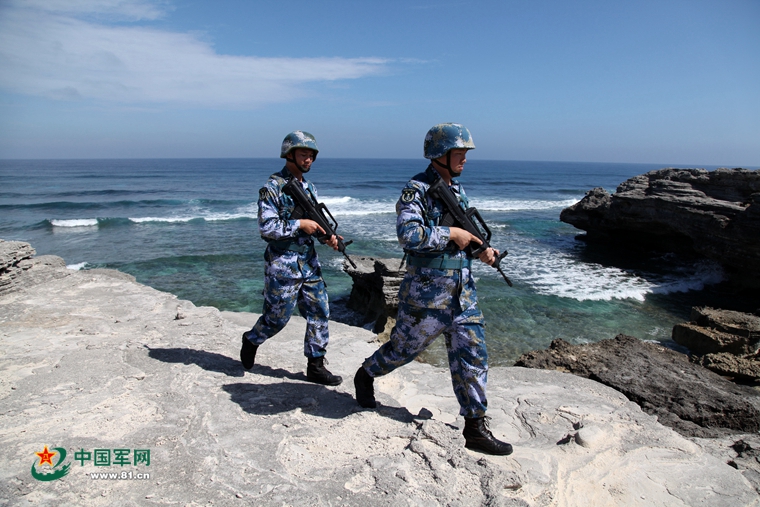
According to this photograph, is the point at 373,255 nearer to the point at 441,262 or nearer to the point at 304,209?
the point at 304,209

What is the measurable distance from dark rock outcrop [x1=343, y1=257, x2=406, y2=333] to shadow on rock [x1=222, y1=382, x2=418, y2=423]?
15.8 ft

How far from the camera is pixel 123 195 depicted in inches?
1326

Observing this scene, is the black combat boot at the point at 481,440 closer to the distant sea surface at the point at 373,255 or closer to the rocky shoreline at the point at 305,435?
the rocky shoreline at the point at 305,435

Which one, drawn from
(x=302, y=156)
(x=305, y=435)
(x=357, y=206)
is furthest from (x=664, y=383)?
(x=357, y=206)

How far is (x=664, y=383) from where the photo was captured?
4.92 meters

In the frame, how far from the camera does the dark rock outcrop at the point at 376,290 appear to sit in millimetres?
9234

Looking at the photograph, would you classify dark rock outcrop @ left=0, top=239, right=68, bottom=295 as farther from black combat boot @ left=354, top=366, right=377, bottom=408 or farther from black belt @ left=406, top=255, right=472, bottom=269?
black belt @ left=406, top=255, right=472, bottom=269

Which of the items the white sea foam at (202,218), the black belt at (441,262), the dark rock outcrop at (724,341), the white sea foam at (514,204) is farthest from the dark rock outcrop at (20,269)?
the white sea foam at (514,204)

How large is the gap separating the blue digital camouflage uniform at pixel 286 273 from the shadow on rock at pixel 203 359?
0.43 metres

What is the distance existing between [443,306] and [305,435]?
1.23m

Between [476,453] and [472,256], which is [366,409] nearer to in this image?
[476,453]

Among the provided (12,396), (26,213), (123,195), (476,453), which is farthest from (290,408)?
(123,195)

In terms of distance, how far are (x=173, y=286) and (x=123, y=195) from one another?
25607 millimetres

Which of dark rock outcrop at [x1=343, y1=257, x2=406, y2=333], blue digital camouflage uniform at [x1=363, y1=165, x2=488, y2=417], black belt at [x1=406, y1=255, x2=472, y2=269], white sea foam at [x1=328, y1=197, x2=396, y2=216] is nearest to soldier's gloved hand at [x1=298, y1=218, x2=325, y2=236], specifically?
blue digital camouflage uniform at [x1=363, y1=165, x2=488, y2=417]
